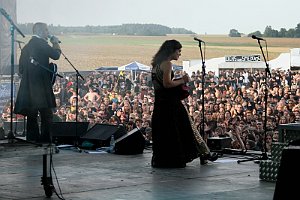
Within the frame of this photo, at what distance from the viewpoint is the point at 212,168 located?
8750 mm

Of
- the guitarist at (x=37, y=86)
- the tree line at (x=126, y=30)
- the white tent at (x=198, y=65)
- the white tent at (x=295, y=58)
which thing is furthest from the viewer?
the white tent at (x=198, y=65)

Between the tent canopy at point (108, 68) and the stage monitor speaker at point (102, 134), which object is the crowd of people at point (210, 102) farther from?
the stage monitor speaker at point (102, 134)

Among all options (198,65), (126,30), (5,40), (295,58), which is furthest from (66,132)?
(295,58)

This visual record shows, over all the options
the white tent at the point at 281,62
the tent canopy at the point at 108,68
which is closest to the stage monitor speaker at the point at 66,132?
the white tent at the point at 281,62

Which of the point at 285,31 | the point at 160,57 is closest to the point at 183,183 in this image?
the point at 160,57

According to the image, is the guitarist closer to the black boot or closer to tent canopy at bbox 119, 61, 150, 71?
the black boot

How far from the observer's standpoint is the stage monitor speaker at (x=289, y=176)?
11.6ft

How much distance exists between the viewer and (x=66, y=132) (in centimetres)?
1131

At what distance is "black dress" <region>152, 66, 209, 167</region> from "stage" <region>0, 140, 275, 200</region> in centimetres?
17

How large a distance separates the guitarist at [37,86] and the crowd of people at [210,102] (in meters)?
2.71

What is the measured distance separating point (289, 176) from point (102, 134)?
24.8ft

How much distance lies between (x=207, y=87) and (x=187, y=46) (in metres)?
1.81

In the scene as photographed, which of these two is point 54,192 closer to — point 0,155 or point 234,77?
point 0,155

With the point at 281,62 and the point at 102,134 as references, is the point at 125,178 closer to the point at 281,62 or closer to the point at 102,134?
the point at 102,134
